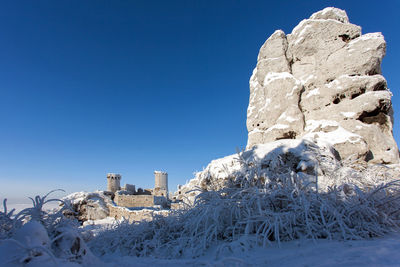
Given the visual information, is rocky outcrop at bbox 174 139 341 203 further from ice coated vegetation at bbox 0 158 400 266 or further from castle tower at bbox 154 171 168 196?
castle tower at bbox 154 171 168 196

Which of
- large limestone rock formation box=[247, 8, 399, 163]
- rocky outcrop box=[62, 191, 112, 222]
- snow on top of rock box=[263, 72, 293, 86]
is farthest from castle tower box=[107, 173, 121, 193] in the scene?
snow on top of rock box=[263, 72, 293, 86]

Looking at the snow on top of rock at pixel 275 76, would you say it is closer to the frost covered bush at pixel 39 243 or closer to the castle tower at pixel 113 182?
the frost covered bush at pixel 39 243

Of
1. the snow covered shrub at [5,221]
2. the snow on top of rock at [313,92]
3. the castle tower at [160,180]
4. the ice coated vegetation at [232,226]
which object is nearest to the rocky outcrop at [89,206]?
the castle tower at [160,180]

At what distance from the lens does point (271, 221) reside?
175 cm

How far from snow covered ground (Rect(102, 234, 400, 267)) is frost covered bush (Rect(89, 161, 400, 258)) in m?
0.09

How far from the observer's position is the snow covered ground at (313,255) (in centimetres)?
108

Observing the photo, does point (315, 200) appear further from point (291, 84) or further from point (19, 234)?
point (291, 84)

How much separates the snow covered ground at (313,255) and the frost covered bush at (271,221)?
0.09 m

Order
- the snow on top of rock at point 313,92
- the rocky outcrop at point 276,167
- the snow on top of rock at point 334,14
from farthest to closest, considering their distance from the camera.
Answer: the snow on top of rock at point 334,14 < the snow on top of rock at point 313,92 < the rocky outcrop at point 276,167

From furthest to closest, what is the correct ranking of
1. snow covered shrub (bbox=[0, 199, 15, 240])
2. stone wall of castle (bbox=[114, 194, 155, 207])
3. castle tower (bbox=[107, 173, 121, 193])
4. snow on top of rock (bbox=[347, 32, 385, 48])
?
1. castle tower (bbox=[107, 173, 121, 193])
2. stone wall of castle (bbox=[114, 194, 155, 207])
3. snow on top of rock (bbox=[347, 32, 385, 48])
4. snow covered shrub (bbox=[0, 199, 15, 240])

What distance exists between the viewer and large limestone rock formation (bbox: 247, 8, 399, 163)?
36.3ft

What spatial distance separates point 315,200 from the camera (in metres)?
1.88

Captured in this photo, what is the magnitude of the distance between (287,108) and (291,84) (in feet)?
6.82

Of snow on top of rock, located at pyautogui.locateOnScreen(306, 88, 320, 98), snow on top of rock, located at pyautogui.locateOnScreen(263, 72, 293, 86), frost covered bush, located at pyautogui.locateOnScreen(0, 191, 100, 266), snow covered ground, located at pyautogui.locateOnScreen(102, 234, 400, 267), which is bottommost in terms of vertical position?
snow covered ground, located at pyautogui.locateOnScreen(102, 234, 400, 267)
